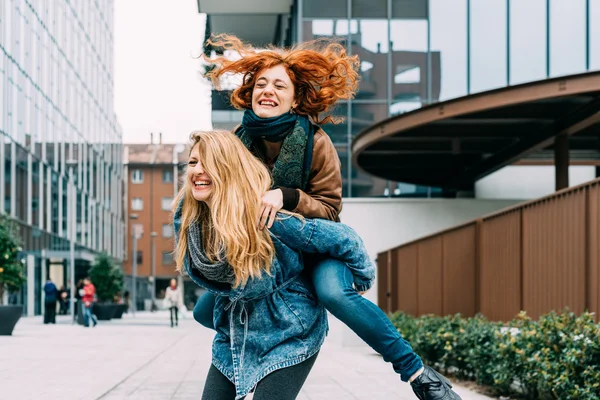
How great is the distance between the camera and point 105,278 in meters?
44.3

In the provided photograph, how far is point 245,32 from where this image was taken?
38.1 m

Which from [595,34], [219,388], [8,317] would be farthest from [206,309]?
[595,34]

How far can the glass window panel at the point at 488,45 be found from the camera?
2595 centimetres

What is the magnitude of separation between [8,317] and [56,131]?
26.7m

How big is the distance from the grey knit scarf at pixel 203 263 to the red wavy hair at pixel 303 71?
27.1 inches

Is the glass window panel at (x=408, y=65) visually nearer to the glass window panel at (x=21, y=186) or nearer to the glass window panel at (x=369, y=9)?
the glass window panel at (x=369, y=9)

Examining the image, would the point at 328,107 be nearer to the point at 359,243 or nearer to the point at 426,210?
the point at 359,243

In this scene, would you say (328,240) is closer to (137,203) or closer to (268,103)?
(268,103)

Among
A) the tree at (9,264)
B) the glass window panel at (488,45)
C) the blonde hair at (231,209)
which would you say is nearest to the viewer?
the blonde hair at (231,209)

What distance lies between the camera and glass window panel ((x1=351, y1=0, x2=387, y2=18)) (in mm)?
28391

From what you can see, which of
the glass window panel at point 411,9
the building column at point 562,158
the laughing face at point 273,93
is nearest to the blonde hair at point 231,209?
the laughing face at point 273,93

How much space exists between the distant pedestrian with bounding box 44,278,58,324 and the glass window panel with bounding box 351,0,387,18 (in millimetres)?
13237

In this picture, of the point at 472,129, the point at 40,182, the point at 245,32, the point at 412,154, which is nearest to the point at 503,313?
the point at 472,129

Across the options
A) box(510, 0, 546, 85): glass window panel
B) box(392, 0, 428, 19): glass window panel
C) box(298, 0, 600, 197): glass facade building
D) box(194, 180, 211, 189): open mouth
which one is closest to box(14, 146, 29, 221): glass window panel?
box(298, 0, 600, 197): glass facade building
